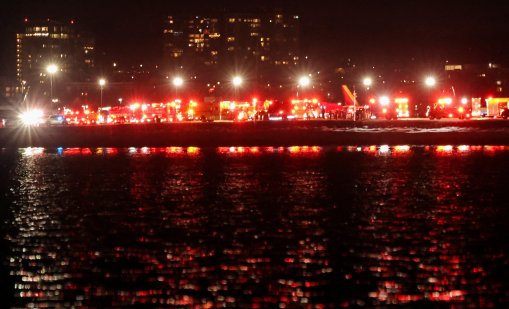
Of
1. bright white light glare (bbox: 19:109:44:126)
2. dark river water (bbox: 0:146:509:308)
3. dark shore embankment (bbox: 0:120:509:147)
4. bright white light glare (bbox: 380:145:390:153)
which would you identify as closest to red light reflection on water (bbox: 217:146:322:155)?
dark shore embankment (bbox: 0:120:509:147)

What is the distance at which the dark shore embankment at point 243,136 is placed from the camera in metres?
43.1

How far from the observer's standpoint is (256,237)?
47.0 feet

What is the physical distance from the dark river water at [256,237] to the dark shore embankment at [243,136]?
15.1 metres

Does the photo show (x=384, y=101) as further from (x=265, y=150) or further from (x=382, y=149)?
(x=265, y=150)

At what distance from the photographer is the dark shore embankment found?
43125mm

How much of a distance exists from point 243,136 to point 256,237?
33.5 meters

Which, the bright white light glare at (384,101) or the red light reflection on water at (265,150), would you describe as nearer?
the red light reflection on water at (265,150)

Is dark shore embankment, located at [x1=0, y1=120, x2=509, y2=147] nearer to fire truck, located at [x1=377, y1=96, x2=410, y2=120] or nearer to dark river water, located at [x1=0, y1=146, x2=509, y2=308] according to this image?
dark river water, located at [x1=0, y1=146, x2=509, y2=308]

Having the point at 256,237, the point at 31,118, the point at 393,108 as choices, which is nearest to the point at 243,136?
the point at 393,108

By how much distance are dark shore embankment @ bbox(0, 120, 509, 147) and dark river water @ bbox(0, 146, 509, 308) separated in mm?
15138

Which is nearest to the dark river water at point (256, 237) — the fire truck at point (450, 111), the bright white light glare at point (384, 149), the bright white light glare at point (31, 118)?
the bright white light glare at point (384, 149)

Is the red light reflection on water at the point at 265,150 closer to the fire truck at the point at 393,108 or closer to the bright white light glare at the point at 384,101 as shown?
the fire truck at the point at 393,108

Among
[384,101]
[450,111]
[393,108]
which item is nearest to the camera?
[450,111]

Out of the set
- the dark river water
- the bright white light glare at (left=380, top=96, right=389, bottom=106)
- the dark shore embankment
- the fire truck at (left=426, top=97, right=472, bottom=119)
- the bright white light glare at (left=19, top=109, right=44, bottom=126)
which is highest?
the bright white light glare at (left=380, top=96, right=389, bottom=106)
